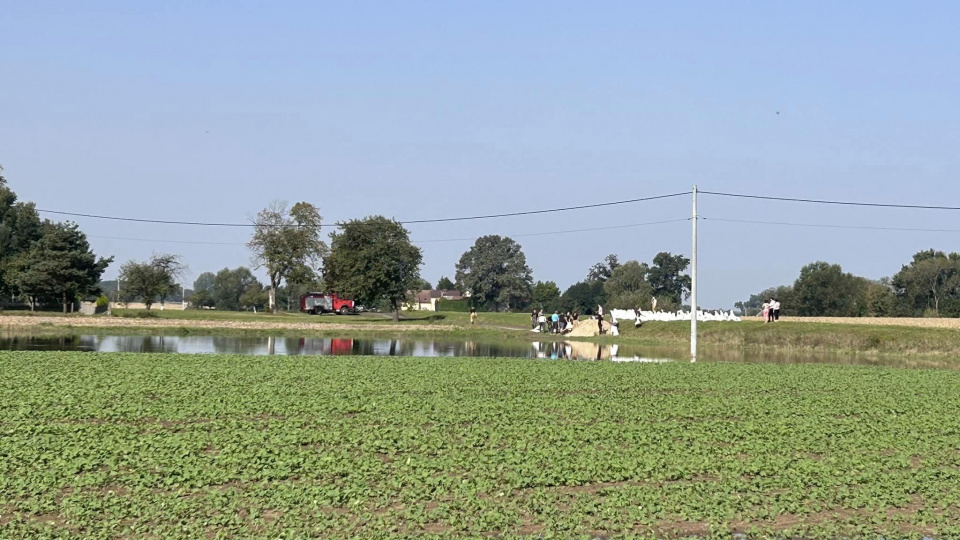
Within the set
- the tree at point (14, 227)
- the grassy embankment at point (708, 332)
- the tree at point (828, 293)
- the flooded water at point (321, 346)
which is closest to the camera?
the flooded water at point (321, 346)

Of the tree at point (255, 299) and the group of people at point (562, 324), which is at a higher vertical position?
the tree at point (255, 299)

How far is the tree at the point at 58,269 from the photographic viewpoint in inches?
3575

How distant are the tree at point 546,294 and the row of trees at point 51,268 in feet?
338

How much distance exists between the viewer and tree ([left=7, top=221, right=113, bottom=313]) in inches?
3575

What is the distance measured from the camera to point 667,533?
1316 centimetres

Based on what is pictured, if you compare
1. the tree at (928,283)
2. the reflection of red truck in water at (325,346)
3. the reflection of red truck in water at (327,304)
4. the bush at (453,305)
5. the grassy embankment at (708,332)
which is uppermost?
the tree at (928,283)

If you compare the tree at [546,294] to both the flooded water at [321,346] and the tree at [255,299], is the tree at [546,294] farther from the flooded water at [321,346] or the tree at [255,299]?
the flooded water at [321,346]

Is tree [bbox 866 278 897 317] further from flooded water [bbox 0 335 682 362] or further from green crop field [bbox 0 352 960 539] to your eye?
green crop field [bbox 0 352 960 539]

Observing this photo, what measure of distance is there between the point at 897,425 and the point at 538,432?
9264 millimetres

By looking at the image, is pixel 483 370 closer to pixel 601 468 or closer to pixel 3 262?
pixel 601 468

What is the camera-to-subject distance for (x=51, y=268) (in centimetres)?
9044

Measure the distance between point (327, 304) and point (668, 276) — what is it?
278 feet

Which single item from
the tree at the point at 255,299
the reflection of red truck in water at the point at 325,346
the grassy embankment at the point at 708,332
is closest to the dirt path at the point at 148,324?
the grassy embankment at the point at 708,332

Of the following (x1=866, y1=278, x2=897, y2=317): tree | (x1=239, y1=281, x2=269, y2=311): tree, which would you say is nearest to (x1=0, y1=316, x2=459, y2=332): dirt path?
(x1=866, y1=278, x2=897, y2=317): tree
